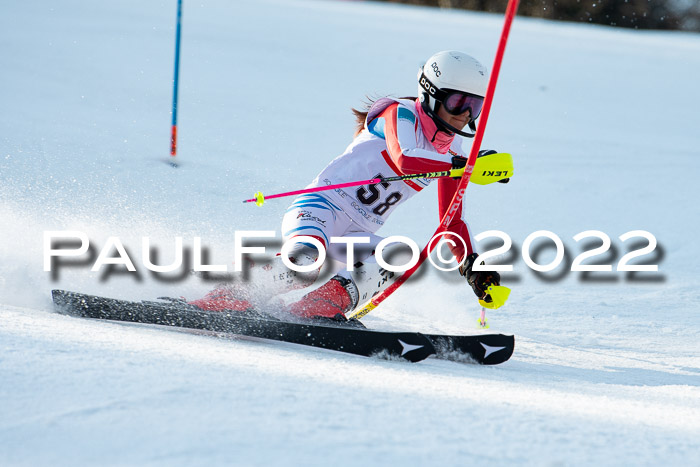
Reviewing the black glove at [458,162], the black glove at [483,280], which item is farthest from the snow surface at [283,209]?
the black glove at [458,162]

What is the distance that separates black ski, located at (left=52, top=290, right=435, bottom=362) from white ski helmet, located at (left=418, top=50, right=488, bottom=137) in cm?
109

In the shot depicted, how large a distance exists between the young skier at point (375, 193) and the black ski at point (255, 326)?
0.19 m

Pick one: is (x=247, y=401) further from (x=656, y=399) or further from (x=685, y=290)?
(x=685, y=290)

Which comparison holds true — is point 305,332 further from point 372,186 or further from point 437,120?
point 437,120

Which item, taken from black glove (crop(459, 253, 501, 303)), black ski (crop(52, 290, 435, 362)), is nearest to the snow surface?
black ski (crop(52, 290, 435, 362))

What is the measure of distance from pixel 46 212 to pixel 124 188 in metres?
1.22

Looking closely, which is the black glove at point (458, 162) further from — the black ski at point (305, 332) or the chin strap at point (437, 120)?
the black ski at point (305, 332)

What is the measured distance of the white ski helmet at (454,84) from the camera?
3574 mm

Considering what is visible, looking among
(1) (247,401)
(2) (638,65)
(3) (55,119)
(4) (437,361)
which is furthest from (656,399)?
(2) (638,65)

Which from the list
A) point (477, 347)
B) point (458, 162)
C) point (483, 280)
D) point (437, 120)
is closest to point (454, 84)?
point (437, 120)

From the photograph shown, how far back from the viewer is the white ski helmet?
141 inches

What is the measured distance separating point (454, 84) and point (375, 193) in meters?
0.65

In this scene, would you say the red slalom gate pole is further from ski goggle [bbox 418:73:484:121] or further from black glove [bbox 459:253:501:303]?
black glove [bbox 459:253:501:303]

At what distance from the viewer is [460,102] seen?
3607 mm
